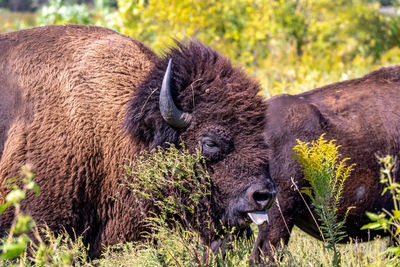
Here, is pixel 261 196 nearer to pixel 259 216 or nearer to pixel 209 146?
pixel 259 216

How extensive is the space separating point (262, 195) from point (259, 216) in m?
0.15

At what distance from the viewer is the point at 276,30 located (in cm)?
1399

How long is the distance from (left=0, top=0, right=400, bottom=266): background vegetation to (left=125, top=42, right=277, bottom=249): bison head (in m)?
5.14

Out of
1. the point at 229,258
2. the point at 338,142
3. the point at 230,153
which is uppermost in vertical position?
the point at 230,153

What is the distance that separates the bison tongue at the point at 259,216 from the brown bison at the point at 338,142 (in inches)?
47.4

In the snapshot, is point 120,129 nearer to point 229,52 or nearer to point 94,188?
point 94,188

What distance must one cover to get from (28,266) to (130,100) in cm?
141

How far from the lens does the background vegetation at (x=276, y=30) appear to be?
11523mm

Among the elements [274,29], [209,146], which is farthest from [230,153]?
[274,29]

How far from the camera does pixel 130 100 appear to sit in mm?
3838

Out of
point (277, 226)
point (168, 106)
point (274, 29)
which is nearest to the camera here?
point (168, 106)

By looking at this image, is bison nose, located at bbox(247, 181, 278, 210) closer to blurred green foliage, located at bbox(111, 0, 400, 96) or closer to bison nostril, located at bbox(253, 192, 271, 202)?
bison nostril, located at bbox(253, 192, 271, 202)

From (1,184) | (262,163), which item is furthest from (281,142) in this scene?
(1,184)

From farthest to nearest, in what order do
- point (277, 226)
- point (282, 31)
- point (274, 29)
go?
point (282, 31)
point (274, 29)
point (277, 226)
